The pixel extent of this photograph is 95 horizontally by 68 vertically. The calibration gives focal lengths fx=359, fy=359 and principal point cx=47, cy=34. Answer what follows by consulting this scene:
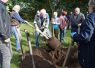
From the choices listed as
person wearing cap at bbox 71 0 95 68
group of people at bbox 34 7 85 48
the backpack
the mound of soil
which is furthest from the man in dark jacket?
the backpack

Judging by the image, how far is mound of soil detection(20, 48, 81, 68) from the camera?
8.76 meters

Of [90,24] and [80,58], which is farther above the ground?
[90,24]

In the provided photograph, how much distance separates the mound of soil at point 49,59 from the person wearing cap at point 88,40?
3030mm

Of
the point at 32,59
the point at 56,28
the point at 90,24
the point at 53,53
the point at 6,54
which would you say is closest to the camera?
the point at 90,24

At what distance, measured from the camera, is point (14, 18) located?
11969mm

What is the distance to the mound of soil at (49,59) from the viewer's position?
28.7 ft

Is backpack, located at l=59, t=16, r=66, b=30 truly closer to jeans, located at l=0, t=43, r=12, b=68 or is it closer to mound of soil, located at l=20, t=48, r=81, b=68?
mound of soil, located at l=20, t=48, r=81, b=68

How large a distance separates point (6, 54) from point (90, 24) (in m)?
2.27

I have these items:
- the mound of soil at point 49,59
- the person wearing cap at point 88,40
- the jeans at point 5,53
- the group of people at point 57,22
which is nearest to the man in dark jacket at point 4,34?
the jeans at point 5,53

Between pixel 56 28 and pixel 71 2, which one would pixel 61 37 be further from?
pixel 71 2

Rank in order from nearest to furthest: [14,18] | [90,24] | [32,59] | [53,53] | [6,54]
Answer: [90,24] < [6,54] < [32,59] < [53,53] < [14,18]

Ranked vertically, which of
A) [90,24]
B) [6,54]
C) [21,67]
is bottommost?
[21,67]

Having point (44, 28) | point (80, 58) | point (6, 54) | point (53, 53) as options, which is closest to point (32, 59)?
point (6, 54)

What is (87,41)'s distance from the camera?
5633 millimetres
